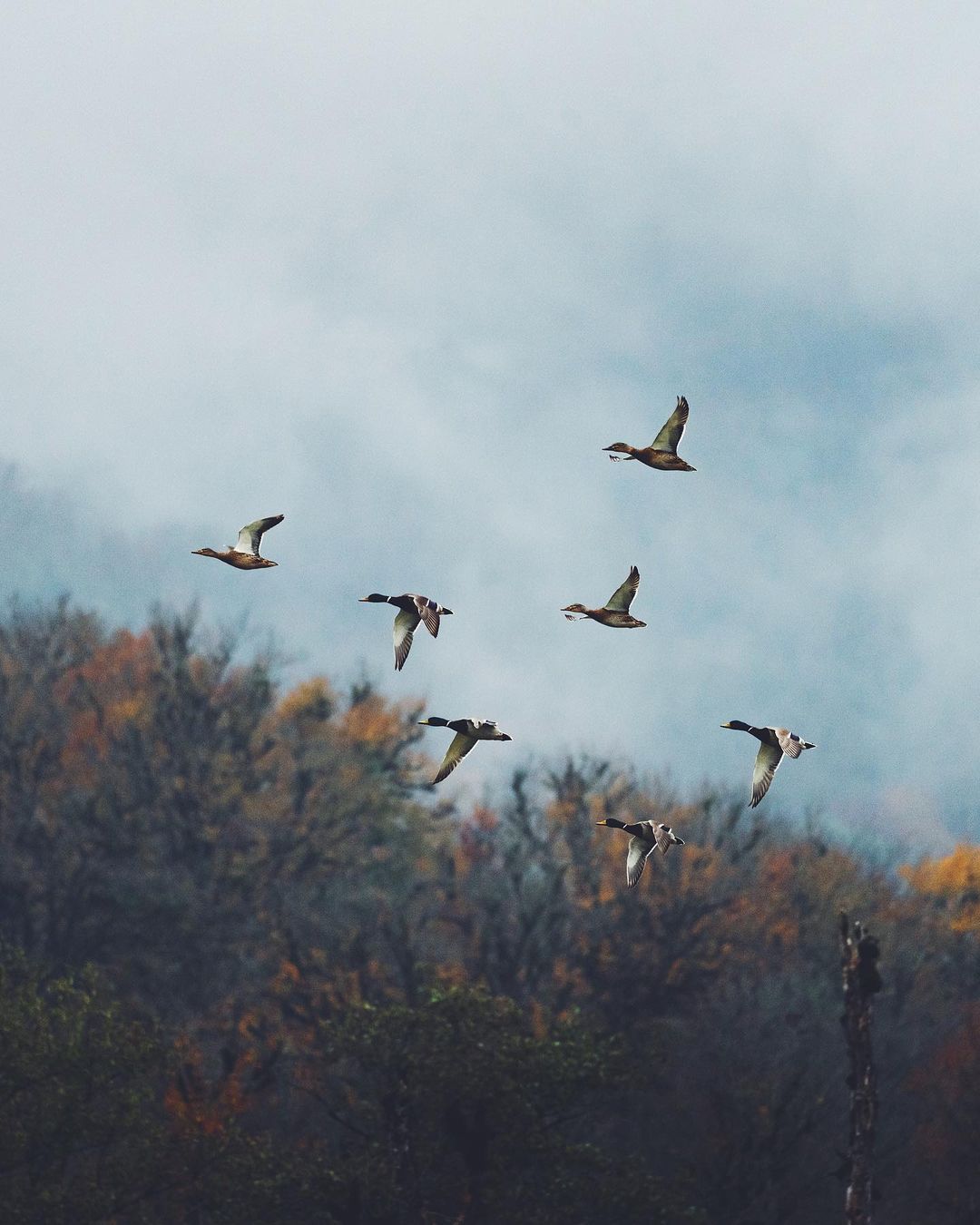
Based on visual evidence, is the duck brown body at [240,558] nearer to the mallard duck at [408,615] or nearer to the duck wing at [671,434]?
the mallard duck at [408,615]

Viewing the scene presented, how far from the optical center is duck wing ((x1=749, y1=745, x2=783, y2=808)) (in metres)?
19.1

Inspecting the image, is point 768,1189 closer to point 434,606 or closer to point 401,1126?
point 401,1126

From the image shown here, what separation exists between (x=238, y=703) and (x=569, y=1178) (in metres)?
59.9

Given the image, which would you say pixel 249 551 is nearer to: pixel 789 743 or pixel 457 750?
pixel 457 750

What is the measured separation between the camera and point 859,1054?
38000 millimetres

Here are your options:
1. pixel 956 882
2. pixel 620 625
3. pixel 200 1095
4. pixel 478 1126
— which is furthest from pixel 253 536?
pixel 956 882

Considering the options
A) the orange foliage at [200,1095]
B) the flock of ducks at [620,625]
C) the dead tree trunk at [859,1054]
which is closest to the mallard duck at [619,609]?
the flock of ducks at [620,625]

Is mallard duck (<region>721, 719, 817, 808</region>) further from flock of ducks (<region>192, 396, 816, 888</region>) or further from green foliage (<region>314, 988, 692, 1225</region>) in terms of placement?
green foliage (<region>314, 988, 692, 1225</region>)

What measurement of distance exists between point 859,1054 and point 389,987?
33.7 meters

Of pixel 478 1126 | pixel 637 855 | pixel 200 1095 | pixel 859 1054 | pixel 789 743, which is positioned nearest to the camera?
pixel 789 743

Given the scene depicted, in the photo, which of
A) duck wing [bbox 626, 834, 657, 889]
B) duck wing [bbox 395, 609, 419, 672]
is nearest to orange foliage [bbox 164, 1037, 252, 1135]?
duck wing [bbox 626, 834, 657, 889]

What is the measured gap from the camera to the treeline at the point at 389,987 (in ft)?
152

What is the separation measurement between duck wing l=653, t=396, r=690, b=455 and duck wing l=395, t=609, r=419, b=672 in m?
3.44

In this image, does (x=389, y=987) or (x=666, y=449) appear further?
(x=389, y=987)
